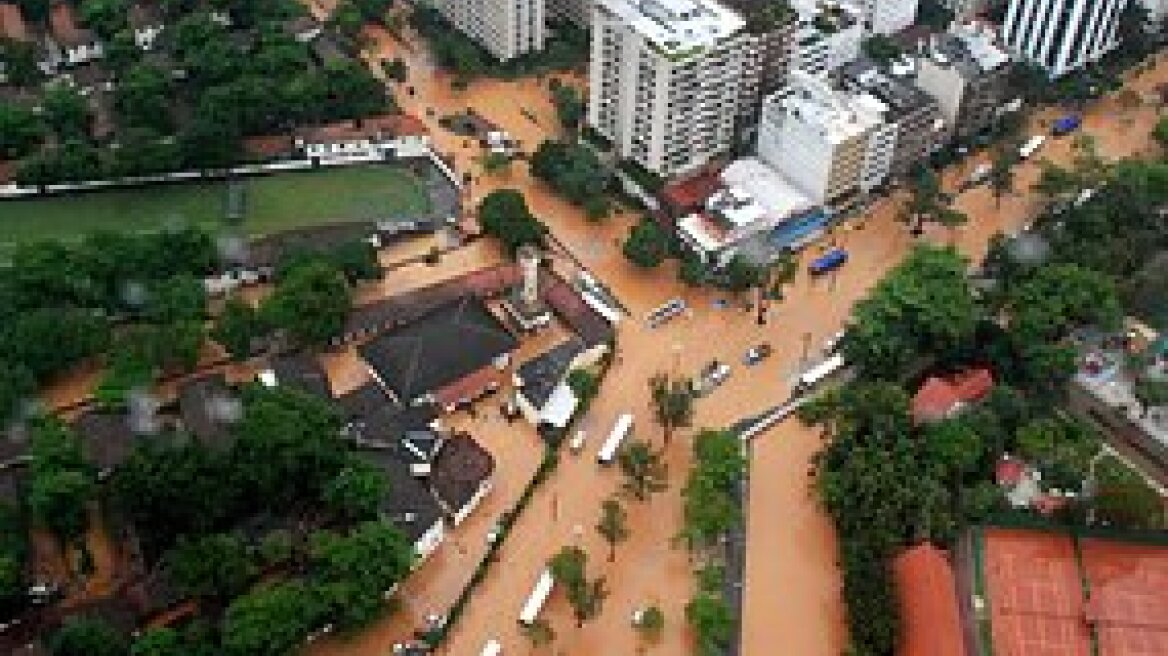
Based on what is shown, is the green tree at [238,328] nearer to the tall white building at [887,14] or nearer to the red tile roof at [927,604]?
the red tile roof at [927,604]

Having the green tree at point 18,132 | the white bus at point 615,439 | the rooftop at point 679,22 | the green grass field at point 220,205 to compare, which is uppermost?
the rooftop at point 679,22

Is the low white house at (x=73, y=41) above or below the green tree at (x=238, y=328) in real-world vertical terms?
above

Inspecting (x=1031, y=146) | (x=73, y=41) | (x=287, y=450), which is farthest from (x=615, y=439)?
(x=73, y=41)

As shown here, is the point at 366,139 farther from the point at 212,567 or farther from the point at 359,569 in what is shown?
the point at 212,567

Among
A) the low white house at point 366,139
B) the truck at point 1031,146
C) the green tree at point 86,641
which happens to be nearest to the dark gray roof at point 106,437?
the green tree at point 86,641

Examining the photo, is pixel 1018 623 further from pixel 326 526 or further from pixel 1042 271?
pixel 326 526

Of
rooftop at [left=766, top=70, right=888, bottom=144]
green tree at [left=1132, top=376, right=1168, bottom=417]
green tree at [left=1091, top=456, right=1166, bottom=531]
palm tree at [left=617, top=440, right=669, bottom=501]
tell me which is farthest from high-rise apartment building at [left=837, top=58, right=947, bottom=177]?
palm tree at [left=617, top=440, right=669, bottom=501]
